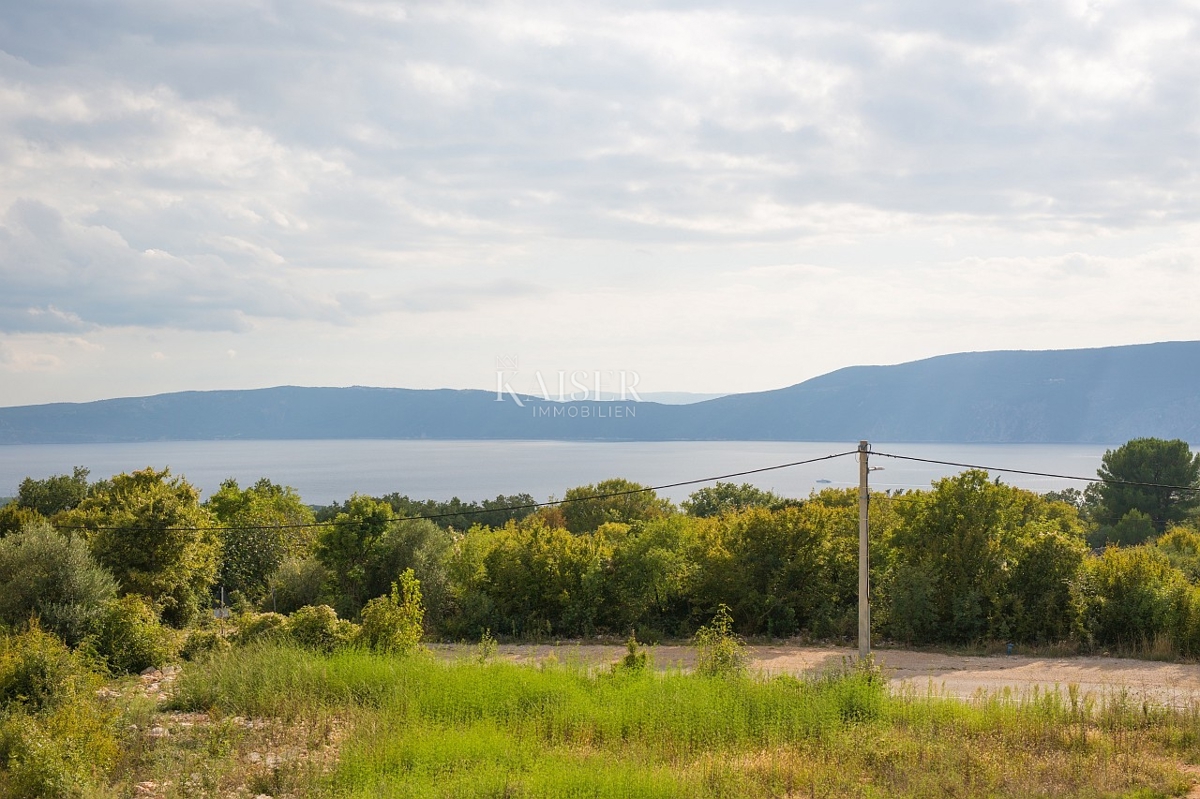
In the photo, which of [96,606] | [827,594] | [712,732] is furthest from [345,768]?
[827,594]

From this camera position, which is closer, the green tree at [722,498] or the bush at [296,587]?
the bush at [296,587]

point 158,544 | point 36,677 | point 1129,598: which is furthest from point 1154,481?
point 36,677

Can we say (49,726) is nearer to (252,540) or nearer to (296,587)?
(296,587)

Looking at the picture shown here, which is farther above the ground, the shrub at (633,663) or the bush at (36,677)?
the bush at (36,677)

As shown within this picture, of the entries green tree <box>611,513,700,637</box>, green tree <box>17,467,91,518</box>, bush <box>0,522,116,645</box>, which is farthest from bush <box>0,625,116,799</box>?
green tree <box>17,467,91,518</box>

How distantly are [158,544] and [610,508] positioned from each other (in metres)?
21.0

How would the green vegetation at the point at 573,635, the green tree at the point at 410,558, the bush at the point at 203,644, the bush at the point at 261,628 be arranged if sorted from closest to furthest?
the green vegetation at the point at 573,635 < the bush at the point at 261,628 < the bush at the point at 203,644 < the green tree at the point at 410,558

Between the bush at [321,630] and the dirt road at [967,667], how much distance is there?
6.87 ft

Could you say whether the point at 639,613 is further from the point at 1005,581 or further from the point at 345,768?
the point at 345,768

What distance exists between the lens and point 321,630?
Answer: 1628 cm

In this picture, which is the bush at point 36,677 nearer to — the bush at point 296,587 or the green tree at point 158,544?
the green tree at point 158,544

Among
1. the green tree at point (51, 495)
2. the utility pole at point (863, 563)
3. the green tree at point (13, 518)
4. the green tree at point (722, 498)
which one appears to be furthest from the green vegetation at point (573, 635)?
the green tree at point (722, 498)

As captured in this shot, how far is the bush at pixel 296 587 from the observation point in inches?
1042

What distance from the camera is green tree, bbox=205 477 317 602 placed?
1249 inches
